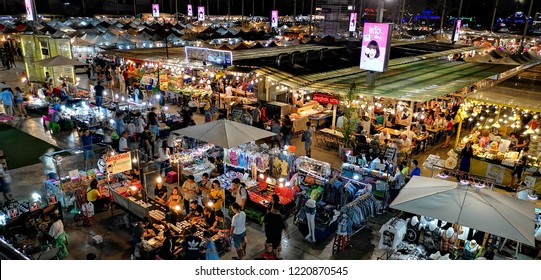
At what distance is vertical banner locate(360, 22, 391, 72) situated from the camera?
14602 mm

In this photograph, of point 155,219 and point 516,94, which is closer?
point 155,219

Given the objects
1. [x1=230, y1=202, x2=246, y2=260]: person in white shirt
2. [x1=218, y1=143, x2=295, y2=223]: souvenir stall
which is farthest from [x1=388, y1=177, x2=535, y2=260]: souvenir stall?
[x1=218, y1=143, x2=295, y2=223]: souvenir stall

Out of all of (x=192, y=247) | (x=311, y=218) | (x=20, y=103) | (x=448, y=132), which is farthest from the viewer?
(x=20, y=103)

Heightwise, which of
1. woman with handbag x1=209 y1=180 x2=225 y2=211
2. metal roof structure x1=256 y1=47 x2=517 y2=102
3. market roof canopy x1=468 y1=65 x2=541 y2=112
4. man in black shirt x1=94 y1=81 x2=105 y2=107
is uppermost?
metal roof structure x1=256 y1=47 x2=517 y2=102

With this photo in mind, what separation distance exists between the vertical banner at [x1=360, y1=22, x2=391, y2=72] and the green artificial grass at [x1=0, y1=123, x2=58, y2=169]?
13235mm

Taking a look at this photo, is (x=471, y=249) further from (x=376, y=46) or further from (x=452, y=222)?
(x=376, y=46)

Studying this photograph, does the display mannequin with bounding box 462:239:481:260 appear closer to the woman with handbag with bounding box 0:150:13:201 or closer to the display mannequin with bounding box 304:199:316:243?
the display mannequin with bounding box 304:199:316:243

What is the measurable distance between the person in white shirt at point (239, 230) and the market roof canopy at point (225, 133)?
2663 millimetres

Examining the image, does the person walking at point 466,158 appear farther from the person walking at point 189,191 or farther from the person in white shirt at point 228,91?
the person in white shirt at point 228,91

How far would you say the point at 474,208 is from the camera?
23.7 ft

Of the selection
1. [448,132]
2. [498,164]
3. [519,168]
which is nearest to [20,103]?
[448,132]

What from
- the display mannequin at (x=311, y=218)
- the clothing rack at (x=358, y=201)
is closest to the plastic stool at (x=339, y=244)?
the clothing rack at (x=358, y=201)

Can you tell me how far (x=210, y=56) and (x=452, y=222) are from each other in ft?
49.8

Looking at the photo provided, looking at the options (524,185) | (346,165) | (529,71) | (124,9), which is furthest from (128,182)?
(124,9)
